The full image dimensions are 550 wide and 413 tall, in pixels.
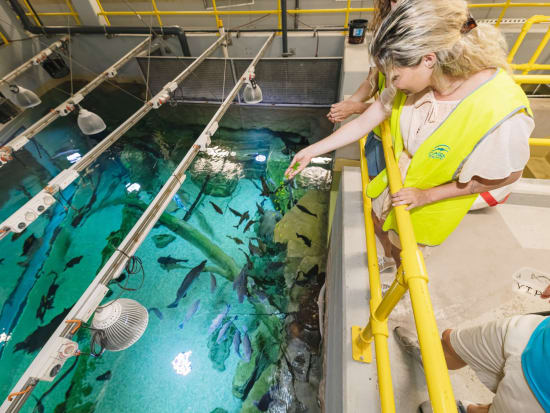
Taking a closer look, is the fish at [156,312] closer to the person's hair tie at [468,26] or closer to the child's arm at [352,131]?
the child's arm at [352,131]

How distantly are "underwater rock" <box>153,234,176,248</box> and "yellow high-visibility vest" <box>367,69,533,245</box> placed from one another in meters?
4.11

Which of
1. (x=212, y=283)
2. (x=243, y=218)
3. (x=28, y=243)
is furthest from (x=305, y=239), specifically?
(x=28, y=243)

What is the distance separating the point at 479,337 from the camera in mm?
1281

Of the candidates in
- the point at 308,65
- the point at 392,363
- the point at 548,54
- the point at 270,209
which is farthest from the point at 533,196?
the point at 548,54

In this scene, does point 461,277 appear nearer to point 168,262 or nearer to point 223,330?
point 223,330

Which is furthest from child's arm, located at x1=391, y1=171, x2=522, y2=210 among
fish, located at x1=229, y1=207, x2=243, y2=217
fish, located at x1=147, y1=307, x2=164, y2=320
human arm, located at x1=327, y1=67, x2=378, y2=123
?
fish, located at x1=229, y1=207, x2=243, y2=217

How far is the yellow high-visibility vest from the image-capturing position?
1.07 m

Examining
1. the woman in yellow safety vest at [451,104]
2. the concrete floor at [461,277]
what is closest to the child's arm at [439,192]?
the woman in yellow safety vest at [451,104]

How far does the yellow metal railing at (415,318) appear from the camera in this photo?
2.52 feet

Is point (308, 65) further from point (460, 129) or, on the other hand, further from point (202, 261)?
point (460, 129)

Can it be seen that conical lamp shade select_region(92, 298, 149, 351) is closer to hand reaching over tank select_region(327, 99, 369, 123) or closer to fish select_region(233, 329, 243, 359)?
fish select_region(233, 329, 243, 359)

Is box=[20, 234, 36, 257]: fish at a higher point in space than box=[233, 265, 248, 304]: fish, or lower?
higher

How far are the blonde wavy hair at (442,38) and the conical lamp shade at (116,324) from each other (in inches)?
94.5

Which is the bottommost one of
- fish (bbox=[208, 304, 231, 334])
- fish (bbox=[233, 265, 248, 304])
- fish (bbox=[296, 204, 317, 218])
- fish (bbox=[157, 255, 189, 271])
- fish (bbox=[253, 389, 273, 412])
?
fish (bbox=[253, 389, 273, 412])
